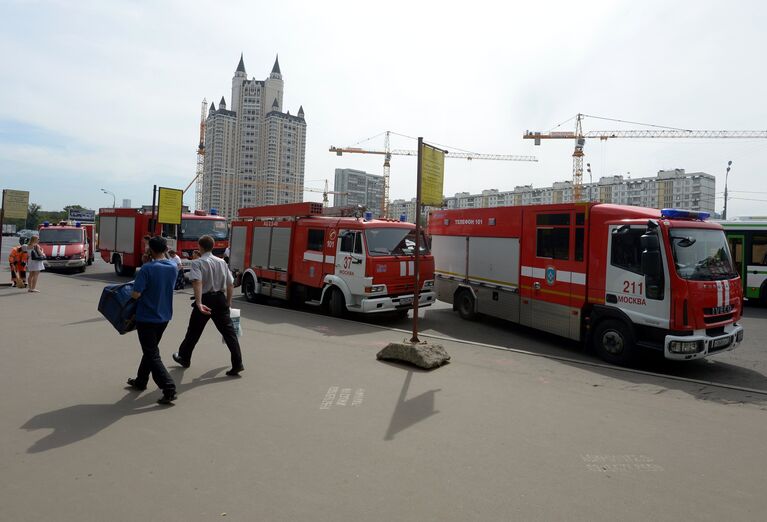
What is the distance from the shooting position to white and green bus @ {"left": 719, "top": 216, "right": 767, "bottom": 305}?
1522 centimetres

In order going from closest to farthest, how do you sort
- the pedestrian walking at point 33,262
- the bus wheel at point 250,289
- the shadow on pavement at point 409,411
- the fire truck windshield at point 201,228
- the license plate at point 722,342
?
the shadow on pavement at point 409,411
the license plate at point 722,342
the pedestrian walking at point 33,262
the bus wheel at point 250,289
the fire truck windshield at point 201,228

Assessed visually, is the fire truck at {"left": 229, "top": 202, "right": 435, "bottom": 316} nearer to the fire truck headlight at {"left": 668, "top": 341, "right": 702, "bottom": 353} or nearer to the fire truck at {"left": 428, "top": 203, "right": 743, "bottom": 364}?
the fire truck at {"left": 428, "top": 203, "right": 743, "bottom": 364}

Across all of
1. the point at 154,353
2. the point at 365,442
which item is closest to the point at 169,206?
the point at 154,353

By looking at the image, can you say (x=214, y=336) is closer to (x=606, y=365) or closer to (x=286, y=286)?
(x=286, y=286)

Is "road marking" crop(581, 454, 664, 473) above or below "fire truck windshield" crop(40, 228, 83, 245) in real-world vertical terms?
below

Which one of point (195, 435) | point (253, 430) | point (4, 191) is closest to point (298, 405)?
point (253, 430)

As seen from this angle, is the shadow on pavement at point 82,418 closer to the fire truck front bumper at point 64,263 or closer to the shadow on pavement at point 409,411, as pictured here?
the shadow on pavement at point 409,411

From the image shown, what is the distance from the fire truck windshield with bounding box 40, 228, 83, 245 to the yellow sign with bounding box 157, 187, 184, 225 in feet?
20.3

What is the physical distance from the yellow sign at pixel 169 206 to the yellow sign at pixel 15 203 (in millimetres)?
5516

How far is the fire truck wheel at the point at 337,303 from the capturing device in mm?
11180

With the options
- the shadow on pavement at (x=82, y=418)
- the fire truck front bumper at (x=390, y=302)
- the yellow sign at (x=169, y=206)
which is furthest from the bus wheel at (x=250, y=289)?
the shadow on pavement at (x=82, y=418)

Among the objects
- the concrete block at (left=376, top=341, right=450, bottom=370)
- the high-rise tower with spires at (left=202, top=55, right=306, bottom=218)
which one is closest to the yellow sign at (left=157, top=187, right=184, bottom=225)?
the concrete block at (left=376, top=341, right=450, bottom=370)

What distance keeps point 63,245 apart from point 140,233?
3.77 m

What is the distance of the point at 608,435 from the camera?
15.0 feet
